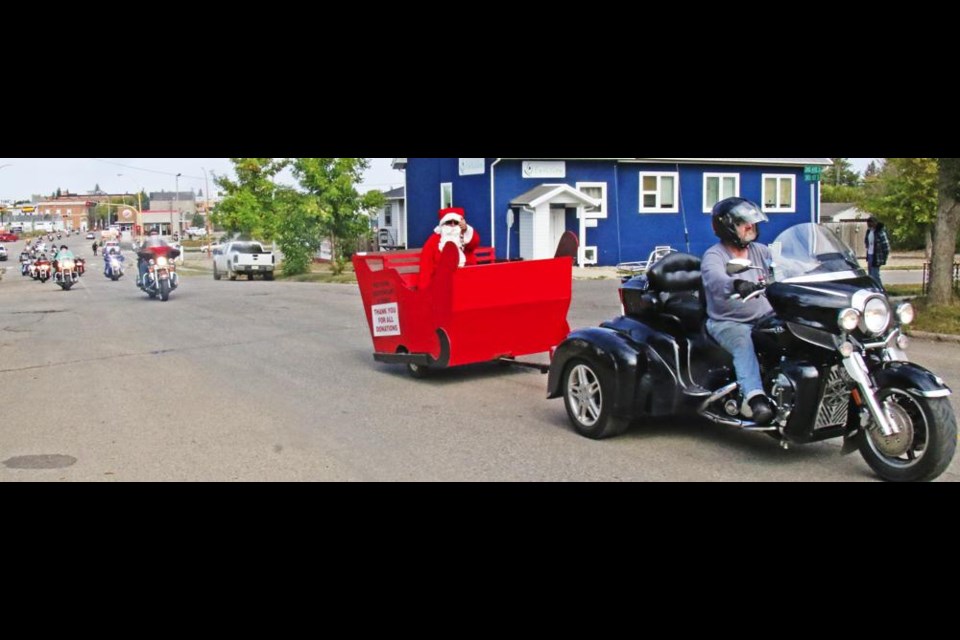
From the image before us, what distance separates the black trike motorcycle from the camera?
18.8 feet

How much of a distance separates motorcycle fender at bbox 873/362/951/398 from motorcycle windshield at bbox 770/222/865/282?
707mm

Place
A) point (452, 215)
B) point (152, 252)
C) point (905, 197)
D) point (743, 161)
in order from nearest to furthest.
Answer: point (452, 215) → point (152, 252) → point (905, 197) → point (743, 161)

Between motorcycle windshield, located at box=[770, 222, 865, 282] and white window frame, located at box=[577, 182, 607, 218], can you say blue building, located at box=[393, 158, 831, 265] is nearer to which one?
white window frame, located at box=[577, 182, 607, 218]

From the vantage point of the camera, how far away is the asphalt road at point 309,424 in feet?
21.6

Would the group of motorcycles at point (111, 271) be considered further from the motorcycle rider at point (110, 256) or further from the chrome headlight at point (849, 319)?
the chrome headlight at point (849, 319)

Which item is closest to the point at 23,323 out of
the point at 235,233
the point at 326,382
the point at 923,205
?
the point at 326,382

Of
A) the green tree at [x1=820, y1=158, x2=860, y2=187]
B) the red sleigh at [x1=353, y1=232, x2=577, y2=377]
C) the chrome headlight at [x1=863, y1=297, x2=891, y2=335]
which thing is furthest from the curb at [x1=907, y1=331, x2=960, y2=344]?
the green tree at [x1=820, y1=158, x2=860, y2=187]

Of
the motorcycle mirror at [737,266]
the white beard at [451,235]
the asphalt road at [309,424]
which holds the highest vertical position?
the white beard at [451,235]

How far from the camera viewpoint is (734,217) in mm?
6727

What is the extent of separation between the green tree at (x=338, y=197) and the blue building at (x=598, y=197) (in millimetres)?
1724

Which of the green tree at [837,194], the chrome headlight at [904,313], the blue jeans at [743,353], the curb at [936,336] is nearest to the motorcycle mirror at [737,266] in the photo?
the blue jeans at [743,353]

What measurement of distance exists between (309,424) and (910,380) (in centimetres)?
488

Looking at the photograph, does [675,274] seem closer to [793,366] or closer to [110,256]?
[793,366]

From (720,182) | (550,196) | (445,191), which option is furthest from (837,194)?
(550,196)
